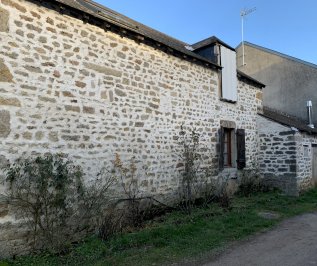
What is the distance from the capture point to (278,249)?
4.99 meters

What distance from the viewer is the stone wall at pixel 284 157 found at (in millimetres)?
10305

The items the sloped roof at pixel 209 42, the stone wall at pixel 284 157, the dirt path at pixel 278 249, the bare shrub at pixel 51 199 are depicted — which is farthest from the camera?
the stone wall at pixel 284 157

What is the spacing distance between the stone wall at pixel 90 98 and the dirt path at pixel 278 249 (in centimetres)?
269

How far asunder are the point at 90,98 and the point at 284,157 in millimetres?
7593

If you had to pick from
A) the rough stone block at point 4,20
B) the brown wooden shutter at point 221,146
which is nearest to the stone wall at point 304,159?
the brown wooden shutter at point 221,146

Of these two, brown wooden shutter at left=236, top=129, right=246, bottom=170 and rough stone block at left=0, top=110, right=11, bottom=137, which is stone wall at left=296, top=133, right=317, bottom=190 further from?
rough stone block at left=0, top=110, right=11, bottom=137

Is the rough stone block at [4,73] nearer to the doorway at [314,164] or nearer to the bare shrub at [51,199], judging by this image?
the bare shrub at [51,199]

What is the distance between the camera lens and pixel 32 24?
5195 mm

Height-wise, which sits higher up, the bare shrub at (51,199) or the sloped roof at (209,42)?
the sloped roof at (209,42)

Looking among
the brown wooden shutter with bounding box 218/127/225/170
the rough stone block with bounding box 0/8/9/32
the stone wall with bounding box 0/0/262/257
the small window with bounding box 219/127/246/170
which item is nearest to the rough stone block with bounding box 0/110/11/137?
the stone wall with bounding box 0/0/262/257

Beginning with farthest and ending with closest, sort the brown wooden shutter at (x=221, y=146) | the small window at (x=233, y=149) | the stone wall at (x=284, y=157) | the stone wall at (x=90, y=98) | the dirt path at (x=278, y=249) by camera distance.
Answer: the stone wall at (x=284, y=157) → the small window at (x=233, y=149) → the brown wooden shutter at (x=221, y=146) → the stone wall at (x=90, y=98) → the dirt path at (x=278, y=249)

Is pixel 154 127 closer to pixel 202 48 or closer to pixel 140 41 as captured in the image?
pixel 140 41

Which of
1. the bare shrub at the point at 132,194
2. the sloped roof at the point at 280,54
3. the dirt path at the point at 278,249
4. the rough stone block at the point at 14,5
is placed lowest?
the dirt path at the point at 278,249

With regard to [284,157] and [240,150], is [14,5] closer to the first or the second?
[240,150]
